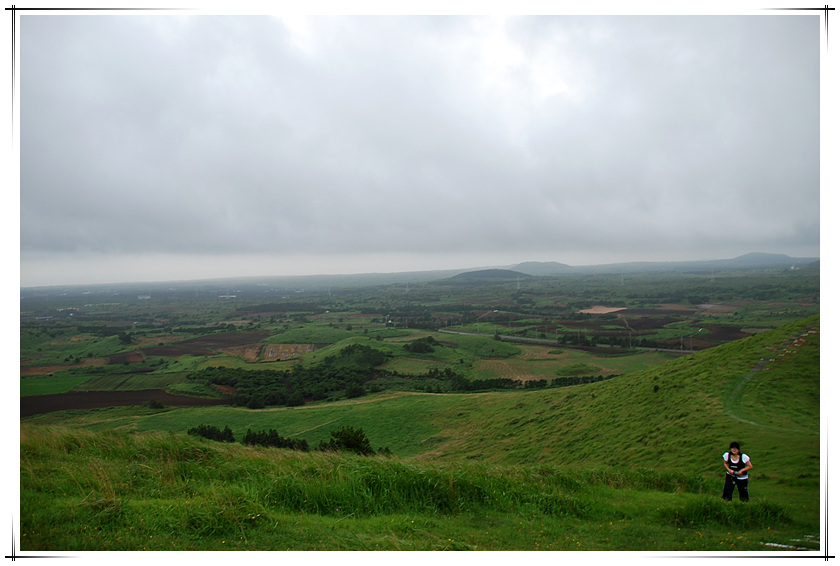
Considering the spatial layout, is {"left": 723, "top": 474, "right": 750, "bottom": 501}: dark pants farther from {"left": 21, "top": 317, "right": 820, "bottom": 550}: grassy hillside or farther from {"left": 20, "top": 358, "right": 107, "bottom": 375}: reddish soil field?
{"left": 20, "top": 358, "right": 107, "bottom": 375}: reddish soil field

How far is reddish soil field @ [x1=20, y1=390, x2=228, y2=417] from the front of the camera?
33812mm

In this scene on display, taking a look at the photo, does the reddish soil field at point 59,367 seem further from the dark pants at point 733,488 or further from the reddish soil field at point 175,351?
the dark pants at point 733,488

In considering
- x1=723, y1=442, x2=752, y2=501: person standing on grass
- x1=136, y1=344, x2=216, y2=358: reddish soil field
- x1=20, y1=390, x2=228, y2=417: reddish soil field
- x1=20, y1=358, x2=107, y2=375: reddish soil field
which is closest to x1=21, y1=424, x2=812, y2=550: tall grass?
x1=723, y1=442, x2=752, y2=501: person standing on grass

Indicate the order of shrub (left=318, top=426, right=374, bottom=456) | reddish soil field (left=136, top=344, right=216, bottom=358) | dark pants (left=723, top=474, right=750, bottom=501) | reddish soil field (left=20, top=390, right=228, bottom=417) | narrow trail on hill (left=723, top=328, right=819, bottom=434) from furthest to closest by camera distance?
1. reddish soil field (left=136, top=344, right=216, bottom=358)
2. reddish soil field (left=20, top=390, right=228, bottom=417)
3. narrow trail on hill (left=723, top=328, right=819, bottom=434)
4. shrub (left=318, top=426, right=374, bottom=456)
5. dark pants (left=723, top=474, right=750, bottom=501)

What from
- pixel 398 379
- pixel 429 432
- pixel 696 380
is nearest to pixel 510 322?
pixel 398 379

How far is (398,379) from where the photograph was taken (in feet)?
172

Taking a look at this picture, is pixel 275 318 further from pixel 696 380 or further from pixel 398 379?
pixel 696 380

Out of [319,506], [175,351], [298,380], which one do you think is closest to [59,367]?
[175,351]

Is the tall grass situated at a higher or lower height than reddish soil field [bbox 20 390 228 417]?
higher

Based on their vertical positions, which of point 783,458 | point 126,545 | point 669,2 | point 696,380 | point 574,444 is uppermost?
point 669,2

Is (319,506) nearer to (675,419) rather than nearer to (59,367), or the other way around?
(675,419)

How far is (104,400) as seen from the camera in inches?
1548
